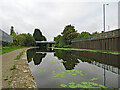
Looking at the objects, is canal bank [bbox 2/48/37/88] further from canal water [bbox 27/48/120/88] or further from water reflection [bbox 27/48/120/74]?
water reflection [bbox 27/48/120/74]

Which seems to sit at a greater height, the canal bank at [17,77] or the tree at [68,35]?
the tree at [68,35]

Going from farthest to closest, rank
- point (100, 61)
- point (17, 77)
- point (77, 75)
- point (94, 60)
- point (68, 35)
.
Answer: point (68, 35)
point (94, 60)
point (100, 61)
point (77, 75)
point (17, 77)

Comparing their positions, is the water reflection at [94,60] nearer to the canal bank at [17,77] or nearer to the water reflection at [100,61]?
the water reflection at [100,61]

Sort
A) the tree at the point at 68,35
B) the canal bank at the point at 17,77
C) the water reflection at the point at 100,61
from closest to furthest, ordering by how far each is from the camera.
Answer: the canal bank at the point at 17,77
the water reflection at the point at 100,61
the tree at the point at 68,35

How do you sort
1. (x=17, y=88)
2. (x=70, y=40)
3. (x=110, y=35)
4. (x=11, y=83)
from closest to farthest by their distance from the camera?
1. (x=17, y=88)
2. (x=11, y=83)
3. (x=110, y=35)
4. (x=70, y=40)

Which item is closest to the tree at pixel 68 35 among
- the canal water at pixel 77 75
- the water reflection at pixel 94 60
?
the water reflection at pixel 94 60

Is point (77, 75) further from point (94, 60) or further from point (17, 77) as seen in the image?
point (94, 60)

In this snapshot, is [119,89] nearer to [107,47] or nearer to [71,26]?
[107,47]

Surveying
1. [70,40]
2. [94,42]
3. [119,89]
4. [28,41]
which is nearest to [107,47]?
[94,42]

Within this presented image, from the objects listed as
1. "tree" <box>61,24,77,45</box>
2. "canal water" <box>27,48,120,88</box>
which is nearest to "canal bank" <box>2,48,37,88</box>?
"canal water" <box>27,48,120,88</box>

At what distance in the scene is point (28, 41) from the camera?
53531 millimetres

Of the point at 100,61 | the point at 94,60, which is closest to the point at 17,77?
the point at 100,61

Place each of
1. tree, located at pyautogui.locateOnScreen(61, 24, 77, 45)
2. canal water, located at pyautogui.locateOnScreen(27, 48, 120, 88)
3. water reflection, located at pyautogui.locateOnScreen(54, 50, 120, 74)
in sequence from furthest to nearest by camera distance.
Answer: tree, located at pyautogui.locateOnScreen(61, 24, 77, 45)
water reflection, located at pyautogui.locateOnScreen(54, 50, 120, 74)
canal water, located at pyautogui.locateOnScreen(27, 48, 120, 88)

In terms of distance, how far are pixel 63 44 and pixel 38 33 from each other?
4488 cm
